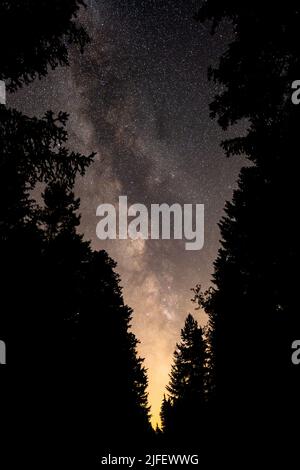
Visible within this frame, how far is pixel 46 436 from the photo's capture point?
7543 mm

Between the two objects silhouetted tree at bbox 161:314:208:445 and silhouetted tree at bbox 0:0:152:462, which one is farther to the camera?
silhouetted tree at bbox 161:314:208:445

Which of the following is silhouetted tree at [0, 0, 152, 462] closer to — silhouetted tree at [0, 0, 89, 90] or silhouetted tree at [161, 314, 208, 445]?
silhouetted tree at [0, 0, 89, 90]

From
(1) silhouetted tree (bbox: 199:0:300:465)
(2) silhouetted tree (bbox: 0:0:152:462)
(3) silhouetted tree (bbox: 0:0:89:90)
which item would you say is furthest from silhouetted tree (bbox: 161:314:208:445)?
(3) silhouetted tree (bbox: 0:0:89:90)

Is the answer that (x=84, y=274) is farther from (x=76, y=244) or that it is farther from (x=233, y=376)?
(x=233, y=376)

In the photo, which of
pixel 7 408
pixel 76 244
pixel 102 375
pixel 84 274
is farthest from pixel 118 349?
pixel 7 408

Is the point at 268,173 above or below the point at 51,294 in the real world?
above

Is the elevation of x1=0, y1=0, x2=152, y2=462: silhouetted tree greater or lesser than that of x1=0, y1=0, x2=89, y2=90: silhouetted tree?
lesser

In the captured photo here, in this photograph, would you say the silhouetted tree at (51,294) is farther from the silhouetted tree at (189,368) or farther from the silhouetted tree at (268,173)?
the silhouetted tree at (189,368)

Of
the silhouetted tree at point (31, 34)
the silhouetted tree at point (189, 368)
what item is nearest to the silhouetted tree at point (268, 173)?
the silhouetted tree at point (31, 34)

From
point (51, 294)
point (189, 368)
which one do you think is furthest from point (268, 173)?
point (189, 368)

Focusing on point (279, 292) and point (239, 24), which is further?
point (279, 292)

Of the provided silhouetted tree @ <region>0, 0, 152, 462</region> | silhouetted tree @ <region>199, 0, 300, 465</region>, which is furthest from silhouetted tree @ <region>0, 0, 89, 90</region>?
silhouetted tree @ <region>199, 0, 300, 465</region>

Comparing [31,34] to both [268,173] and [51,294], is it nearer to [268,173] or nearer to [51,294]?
[268,173]
